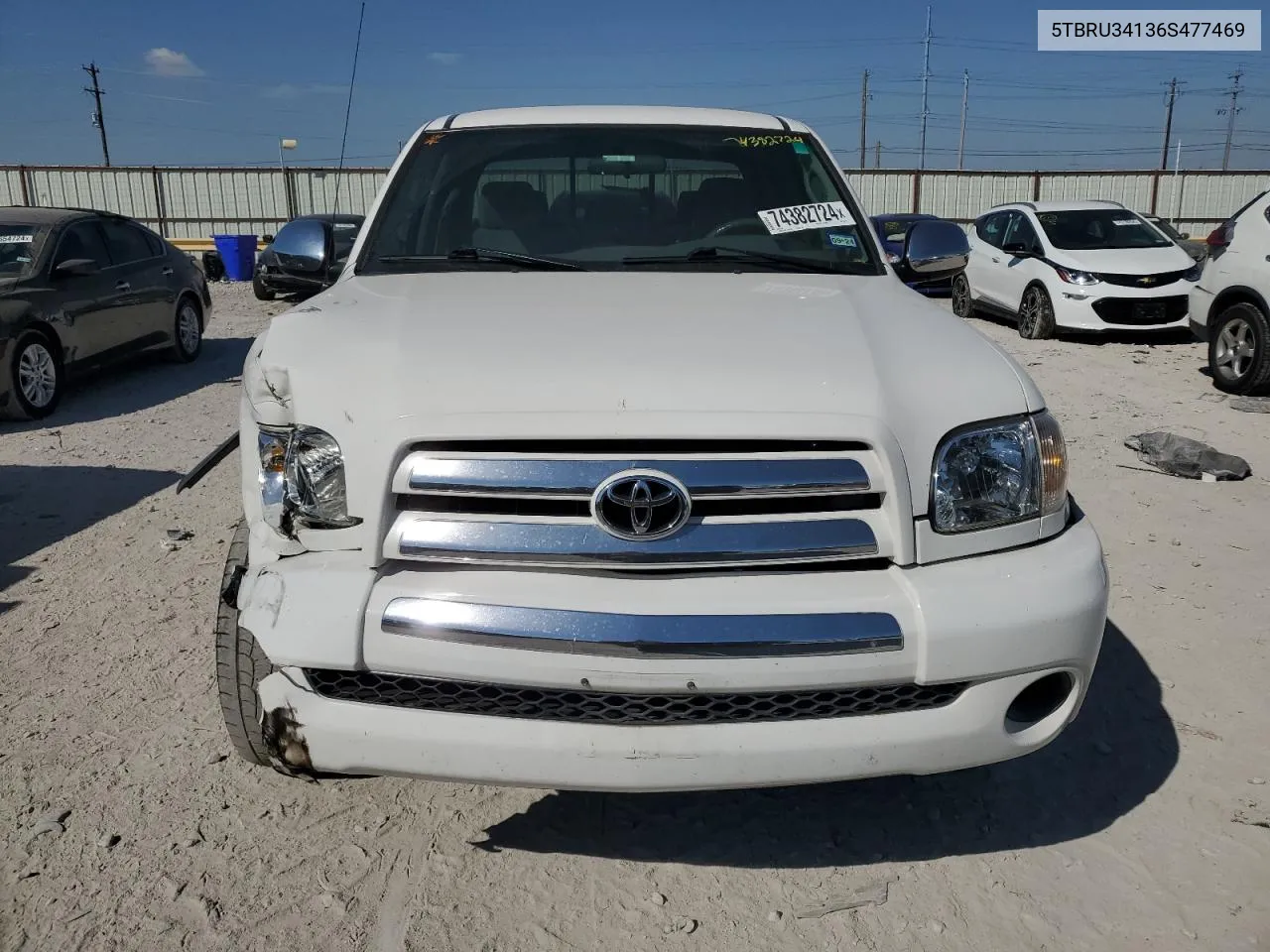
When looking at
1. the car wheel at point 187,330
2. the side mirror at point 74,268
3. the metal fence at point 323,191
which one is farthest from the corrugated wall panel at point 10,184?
the side mirror at point 74,268

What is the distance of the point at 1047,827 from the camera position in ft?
9.13

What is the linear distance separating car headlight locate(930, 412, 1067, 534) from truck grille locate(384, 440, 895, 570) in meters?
0.16

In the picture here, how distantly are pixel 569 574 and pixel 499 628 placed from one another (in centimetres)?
19

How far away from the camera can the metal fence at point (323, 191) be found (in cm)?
2844

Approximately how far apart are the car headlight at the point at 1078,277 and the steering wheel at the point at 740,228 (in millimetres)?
9367

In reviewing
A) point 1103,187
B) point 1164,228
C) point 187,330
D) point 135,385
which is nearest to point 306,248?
point 135,385

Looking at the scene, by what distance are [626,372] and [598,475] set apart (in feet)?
0.89

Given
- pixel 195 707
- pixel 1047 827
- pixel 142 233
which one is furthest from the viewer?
pixel 142 233

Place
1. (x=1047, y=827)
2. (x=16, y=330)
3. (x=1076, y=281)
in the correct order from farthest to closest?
(x=1076, y=281), (x=16, y=330), (x=1047, y=827)

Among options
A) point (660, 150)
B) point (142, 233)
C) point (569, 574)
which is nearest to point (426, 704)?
point (569, 574)

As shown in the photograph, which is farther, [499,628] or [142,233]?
[142,233]

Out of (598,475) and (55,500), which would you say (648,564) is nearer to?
(598,475)

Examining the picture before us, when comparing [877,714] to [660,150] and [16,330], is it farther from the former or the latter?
[16,330]

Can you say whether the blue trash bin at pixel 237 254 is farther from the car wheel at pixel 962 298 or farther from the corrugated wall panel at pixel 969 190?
the corrugated wall panel at pixel 969 190
